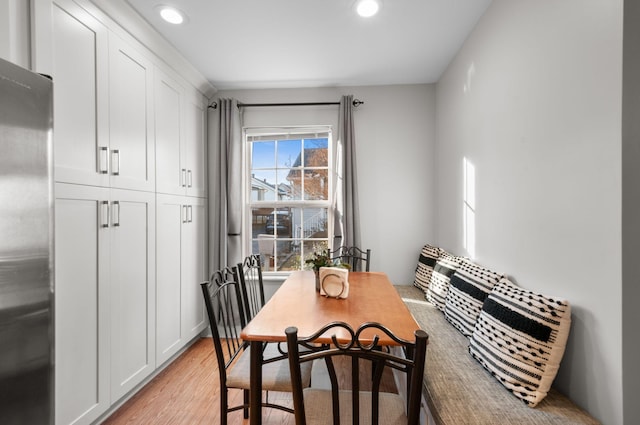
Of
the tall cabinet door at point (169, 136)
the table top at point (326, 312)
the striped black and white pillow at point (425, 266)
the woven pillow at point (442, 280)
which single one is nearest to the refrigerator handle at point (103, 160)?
the tall cabinet door at point (169, 136)

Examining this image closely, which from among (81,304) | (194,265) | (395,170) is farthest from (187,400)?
(395,170)

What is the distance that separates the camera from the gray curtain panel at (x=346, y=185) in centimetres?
301

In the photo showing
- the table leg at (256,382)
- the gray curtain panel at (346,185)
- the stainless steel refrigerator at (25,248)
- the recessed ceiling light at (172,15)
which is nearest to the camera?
the stainless steel refrigerator at (25,248)

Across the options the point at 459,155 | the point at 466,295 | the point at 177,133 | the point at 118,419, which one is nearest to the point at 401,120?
the point at 459,155

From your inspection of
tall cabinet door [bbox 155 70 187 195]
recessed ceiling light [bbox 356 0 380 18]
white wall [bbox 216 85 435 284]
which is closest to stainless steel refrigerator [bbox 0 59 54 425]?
tall cabinet door [bbox 155 70 187 195]

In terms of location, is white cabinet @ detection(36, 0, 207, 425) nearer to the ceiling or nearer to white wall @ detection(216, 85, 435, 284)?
the ceiling

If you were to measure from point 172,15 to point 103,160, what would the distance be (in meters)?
1.08

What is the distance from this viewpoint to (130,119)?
204 cm

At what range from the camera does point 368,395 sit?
1.31m

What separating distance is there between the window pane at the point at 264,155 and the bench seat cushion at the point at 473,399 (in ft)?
7.80

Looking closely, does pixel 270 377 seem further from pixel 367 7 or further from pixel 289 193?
pixel 367 7

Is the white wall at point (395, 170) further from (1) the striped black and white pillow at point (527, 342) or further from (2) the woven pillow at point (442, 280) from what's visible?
(1) the striped black and white pillow at point (527, 342)

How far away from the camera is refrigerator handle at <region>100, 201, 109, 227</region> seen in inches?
69.5

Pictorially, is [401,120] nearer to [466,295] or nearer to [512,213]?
[512,213]
